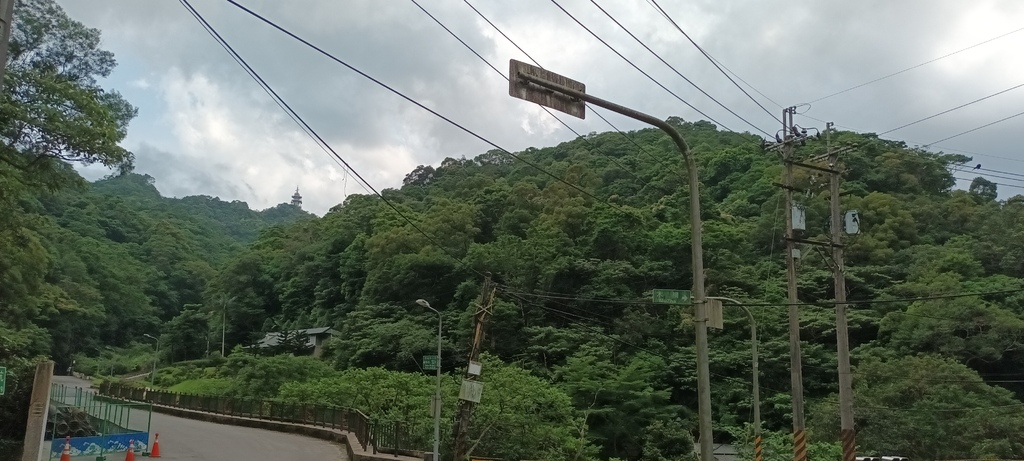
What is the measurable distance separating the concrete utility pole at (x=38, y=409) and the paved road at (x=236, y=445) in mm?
8621

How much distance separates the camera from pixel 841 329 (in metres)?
19.8

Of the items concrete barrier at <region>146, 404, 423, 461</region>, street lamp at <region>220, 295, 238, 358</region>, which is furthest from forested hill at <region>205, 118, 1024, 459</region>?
street lamp at <region>220, 295, 238, 358</region>

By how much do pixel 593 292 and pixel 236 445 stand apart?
28.4 m

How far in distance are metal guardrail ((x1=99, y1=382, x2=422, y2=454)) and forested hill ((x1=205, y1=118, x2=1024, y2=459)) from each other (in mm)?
6081

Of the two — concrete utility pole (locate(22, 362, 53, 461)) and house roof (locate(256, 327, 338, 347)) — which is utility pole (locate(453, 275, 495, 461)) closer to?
concrete utility pole (locate(22, 362, 53, 461))

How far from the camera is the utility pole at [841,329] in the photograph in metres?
18.5

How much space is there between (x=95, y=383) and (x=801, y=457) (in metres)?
67.9

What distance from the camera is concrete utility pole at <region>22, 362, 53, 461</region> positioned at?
1348 cm

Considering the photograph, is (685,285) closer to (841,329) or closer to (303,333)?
(841,329)

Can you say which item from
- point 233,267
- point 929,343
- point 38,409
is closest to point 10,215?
point 38,409

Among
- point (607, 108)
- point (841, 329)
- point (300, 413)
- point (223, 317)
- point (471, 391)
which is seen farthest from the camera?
point (223, 317)

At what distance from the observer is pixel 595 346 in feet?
145

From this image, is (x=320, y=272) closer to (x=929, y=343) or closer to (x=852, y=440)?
(x=929, y=343)

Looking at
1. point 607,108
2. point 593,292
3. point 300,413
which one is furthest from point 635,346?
point 607,108
